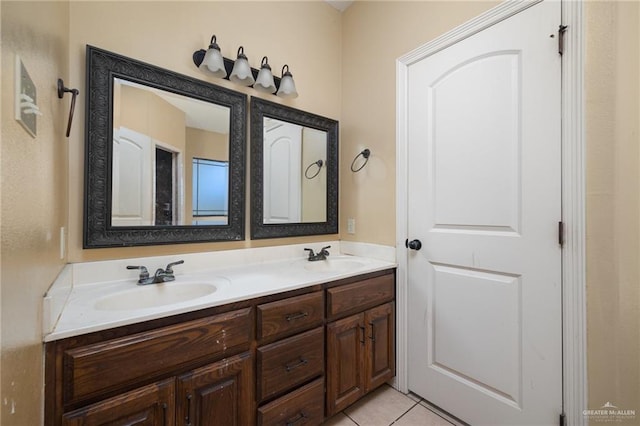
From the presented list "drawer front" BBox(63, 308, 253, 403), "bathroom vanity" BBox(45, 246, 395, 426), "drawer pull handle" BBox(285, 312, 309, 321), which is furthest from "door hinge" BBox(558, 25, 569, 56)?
"drawer front" BBox(63, 308, 253, 403)

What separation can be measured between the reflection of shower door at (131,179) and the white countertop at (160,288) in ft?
0.74

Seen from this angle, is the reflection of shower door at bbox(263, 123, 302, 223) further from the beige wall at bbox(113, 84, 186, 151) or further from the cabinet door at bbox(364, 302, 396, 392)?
the cabinet door at bbox(364, 302, 396, 392)

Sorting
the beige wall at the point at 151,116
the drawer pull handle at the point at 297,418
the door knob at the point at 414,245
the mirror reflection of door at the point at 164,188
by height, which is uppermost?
the beige wall at the point at 151,116

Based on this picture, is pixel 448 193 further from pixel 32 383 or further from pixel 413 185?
pixel 32 383

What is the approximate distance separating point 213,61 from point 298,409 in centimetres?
186

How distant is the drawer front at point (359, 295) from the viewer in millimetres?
1465

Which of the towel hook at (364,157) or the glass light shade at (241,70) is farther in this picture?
the towel hook at (364,157)

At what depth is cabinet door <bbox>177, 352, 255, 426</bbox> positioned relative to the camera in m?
1.01

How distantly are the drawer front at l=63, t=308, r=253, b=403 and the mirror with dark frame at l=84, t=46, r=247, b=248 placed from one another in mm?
612

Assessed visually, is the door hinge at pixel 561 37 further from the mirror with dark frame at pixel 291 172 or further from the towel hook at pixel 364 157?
the mirror with dark frame at pixel 291 172

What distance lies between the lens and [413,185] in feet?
5.79

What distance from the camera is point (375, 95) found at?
200 centimetres

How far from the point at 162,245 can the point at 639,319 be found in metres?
2.08

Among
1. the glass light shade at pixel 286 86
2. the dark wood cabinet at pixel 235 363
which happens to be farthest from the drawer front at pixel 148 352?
the glass light shade at pixel 286 86
